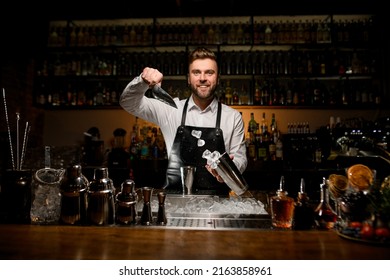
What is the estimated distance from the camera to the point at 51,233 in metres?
0.94

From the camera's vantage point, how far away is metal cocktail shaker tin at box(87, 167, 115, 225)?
1.04 metres

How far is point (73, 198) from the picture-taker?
1047mm

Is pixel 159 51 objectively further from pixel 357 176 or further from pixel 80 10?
pixel 357 176

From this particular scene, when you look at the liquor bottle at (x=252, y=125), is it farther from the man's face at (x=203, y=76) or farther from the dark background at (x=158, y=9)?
the man's face at (x=203, y=76)

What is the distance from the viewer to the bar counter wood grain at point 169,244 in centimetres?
77

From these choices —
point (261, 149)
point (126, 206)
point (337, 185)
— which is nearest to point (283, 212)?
point (337, 185)

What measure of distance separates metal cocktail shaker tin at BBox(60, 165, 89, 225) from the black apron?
1010 mm

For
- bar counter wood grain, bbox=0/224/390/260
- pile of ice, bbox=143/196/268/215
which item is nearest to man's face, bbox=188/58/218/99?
pile of ice, bbox=143/196/268/215

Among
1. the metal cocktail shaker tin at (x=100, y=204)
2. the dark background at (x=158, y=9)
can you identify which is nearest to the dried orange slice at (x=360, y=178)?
the metal cocktail shaker tin at (x=100, y=204)

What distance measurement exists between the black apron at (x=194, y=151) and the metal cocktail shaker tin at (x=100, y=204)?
3.28ft

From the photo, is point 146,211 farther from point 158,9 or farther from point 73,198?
point 158,9

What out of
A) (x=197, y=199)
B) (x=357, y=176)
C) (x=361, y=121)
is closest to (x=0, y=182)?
(x=197, y=199)

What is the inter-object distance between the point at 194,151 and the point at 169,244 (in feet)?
4.17

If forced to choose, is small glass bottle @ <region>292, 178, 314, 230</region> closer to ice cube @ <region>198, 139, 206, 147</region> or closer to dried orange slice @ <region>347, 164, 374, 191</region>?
dried orange slice @ <region>347, 164, 374, 191</region>
